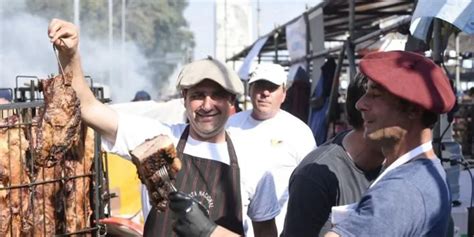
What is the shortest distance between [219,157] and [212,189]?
194 mm

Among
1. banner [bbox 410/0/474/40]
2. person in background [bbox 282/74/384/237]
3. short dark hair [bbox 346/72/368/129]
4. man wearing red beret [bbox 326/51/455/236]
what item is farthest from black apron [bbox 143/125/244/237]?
banner [bbox 410/0/474/40]

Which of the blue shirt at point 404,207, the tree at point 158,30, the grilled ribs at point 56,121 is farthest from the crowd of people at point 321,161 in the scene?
the tree at point 158,30

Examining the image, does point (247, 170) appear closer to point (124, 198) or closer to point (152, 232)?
point (152, 232)

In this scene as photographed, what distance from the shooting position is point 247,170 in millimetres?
3537

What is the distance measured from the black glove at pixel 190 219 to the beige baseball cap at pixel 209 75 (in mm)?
1055

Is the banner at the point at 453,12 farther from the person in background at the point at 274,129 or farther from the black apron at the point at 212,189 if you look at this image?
the black apron at the point at 212,189

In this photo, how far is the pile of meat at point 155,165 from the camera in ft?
9.12

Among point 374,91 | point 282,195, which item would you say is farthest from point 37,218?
point 282,195

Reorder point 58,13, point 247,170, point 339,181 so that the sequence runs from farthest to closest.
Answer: point 58,13 < point 247,170 < point 339,181

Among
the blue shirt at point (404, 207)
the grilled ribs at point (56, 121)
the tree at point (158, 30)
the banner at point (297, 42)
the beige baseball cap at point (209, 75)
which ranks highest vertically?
the tree at point (158, 30)

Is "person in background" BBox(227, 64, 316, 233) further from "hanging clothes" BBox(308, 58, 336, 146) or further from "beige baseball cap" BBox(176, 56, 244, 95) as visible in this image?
"hanging clothes" BBox(308, 58, 336, 146)

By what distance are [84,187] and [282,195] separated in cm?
237

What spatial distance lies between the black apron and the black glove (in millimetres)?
760

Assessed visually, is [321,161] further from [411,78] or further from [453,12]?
[453,12]
